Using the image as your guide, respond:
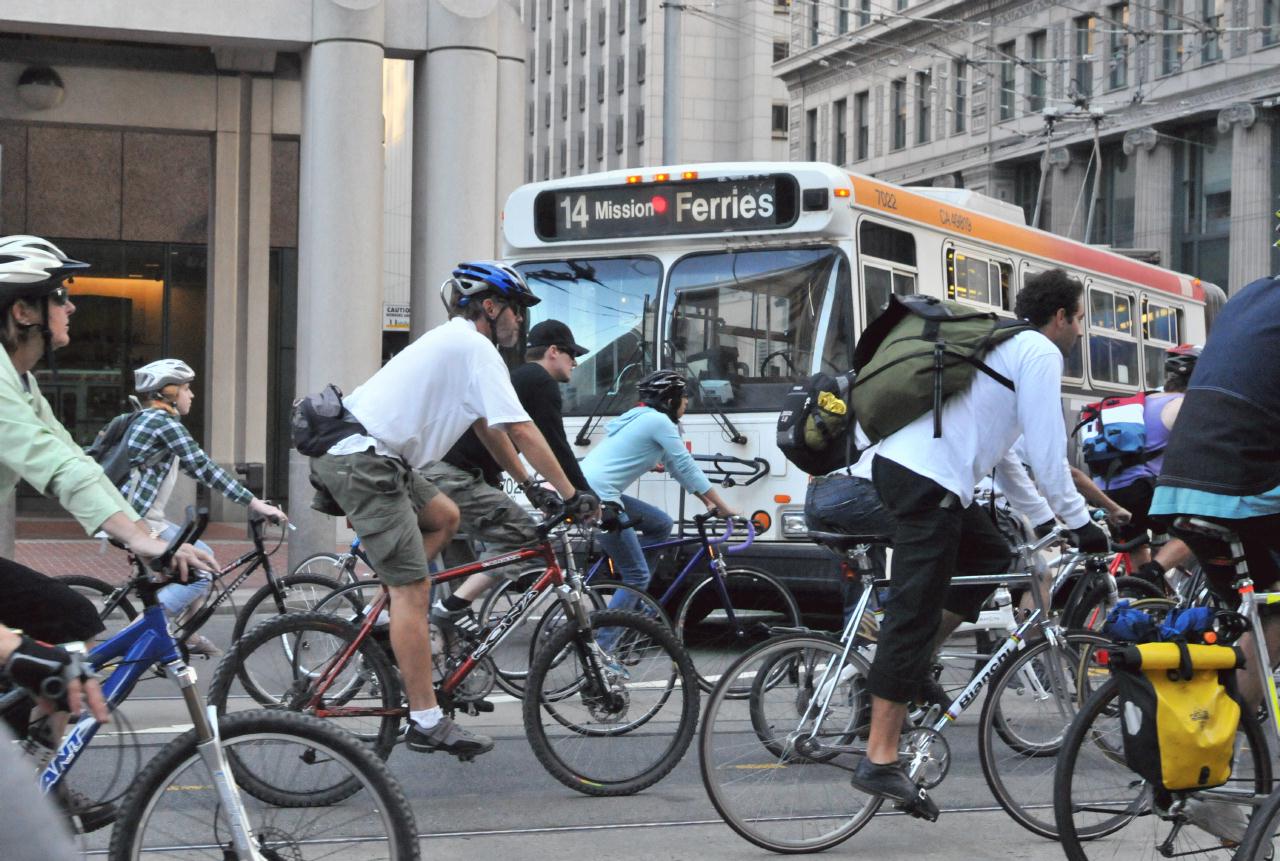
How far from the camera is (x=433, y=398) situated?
596cm

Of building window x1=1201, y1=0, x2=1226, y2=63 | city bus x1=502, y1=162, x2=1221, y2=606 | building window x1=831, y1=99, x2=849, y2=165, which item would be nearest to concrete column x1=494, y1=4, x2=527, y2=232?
city bus x1=502, y1=162, x2=1221, y2=606

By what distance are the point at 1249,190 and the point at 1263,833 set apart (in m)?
41.0

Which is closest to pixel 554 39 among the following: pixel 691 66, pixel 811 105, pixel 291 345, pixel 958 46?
pixel 691 66

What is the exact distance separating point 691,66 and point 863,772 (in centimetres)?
6430

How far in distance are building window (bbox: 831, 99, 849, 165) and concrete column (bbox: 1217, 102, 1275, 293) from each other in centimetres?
1787

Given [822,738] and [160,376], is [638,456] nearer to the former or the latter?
[160,376]

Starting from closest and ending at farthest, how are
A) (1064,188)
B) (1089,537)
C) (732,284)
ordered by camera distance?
1. (1089,537)
2. (732,284)
3. (1064,188)

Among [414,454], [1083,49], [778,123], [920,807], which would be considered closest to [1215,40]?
[1083,49]

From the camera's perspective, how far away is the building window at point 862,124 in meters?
56.9

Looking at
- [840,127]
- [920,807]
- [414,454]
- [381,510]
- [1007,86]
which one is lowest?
[920,807]

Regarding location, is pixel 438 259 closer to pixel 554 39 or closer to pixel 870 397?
pixel 870 397

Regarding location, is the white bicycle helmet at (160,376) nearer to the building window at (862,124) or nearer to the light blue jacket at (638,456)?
the light blue jacket at (638,456)

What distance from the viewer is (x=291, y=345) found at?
22188 mm

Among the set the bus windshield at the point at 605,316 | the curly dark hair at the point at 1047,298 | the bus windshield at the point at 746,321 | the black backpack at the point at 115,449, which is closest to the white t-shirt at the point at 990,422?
the curly dark hair at the point at 1047,298
